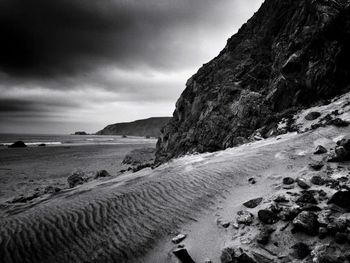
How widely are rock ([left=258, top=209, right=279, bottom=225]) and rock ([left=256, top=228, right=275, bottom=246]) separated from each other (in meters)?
0.21

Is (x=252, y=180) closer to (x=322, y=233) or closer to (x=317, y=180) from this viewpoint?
(x=317, y=180)

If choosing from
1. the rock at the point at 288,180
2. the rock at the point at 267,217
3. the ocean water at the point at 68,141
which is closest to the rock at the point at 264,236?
the rock at the point at 267,217

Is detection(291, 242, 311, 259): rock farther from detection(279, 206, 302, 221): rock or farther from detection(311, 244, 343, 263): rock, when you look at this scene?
detection(279, 206, 302, 221): rock

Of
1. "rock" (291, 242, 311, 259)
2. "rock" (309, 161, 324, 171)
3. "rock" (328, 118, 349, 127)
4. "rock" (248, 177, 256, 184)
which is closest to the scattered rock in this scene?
"rock" (328, 118, 349, 127)

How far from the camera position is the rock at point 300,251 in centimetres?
353

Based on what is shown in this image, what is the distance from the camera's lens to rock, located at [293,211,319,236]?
3.78m

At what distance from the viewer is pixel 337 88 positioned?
1125 centimetres

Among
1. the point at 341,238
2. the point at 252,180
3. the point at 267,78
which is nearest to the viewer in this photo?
the point at 341,238

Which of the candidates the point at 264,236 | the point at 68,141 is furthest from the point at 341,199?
the point at 68,141

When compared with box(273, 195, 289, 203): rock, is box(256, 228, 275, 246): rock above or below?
below

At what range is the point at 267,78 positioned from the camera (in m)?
15.2

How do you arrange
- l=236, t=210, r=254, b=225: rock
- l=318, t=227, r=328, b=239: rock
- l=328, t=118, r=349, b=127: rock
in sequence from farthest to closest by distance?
l=328, t=118, r=349, b=127: rock, l=236, t=210, r=254, b=225: rock, l=318, t=227, r=328, b=239: rock

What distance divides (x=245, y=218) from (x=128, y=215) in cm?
285

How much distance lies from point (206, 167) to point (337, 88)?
26.4ft
